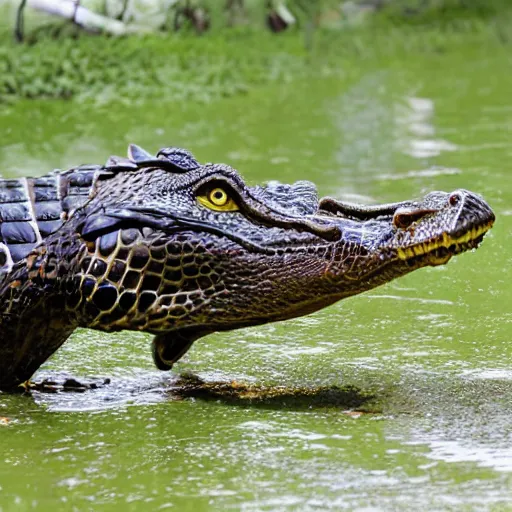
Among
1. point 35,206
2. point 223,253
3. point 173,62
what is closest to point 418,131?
point 173,62

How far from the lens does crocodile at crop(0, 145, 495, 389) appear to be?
3.76 m

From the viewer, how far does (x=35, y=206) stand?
434 cm

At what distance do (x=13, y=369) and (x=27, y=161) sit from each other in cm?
391

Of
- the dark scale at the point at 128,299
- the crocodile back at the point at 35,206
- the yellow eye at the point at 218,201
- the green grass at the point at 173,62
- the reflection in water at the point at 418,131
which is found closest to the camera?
the dark scale at the point at 128,299

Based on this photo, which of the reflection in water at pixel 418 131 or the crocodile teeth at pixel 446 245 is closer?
the crocodile teeth at pixel 446 245

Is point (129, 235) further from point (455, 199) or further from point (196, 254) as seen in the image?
point (455, 199)

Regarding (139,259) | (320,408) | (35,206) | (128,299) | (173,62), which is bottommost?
(320,408)

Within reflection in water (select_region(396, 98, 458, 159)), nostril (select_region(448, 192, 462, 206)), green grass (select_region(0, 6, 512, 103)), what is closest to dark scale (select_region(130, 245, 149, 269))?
nostril (select_region(448, 192, 462, 206))

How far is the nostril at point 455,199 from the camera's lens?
12.1 feet

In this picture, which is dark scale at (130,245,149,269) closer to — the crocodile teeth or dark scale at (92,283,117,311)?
dark scale at (92,283,117,311)

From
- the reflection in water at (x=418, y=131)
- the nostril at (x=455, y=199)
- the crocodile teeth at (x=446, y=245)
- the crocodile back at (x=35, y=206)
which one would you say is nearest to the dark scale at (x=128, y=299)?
the crocodile back at (x=35, y=206)

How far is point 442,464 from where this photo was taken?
3.39 meters

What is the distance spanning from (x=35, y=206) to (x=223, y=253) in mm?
812

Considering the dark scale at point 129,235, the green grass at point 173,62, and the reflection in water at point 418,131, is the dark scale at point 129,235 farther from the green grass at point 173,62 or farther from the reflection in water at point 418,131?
the green grass at point 173,62
